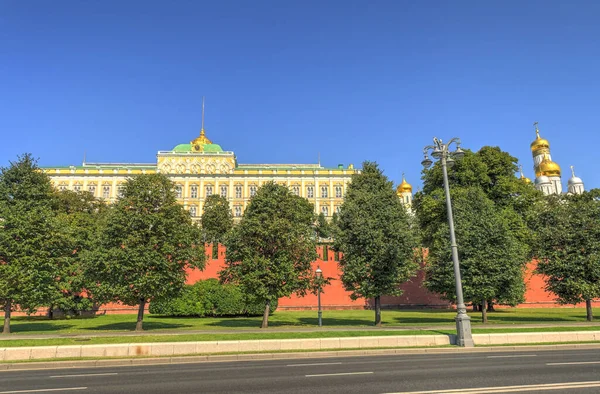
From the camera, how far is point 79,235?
3750 cm

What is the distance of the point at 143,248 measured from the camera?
24531mm

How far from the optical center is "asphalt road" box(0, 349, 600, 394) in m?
9.39

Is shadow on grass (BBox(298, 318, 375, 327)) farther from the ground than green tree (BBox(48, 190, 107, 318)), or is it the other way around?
green tree (BBox(48, 190, 107, 318))

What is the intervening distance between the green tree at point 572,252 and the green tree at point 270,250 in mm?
17435

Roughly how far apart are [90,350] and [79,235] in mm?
25933

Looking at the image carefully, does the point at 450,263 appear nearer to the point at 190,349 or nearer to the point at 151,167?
the point at 190,349

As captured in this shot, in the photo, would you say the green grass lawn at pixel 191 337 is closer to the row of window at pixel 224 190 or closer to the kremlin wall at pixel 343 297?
the kremlin wall at pixel 343 297

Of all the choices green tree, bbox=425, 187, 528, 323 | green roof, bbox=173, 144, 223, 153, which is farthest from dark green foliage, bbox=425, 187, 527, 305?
green roof, bbox=173, 144, 223, 153

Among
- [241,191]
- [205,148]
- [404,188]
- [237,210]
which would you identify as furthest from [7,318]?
[404,188]

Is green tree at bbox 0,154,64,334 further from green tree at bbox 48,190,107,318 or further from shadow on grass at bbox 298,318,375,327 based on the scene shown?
shadow on grass at bbox 298,318,375,327

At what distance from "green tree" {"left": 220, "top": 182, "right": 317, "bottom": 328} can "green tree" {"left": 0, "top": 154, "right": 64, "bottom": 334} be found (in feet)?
37.1

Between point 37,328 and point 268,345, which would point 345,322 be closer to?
point 268,345

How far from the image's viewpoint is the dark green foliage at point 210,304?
35.8m

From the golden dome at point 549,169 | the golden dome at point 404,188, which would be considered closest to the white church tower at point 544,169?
the golden dome at point 549,169
